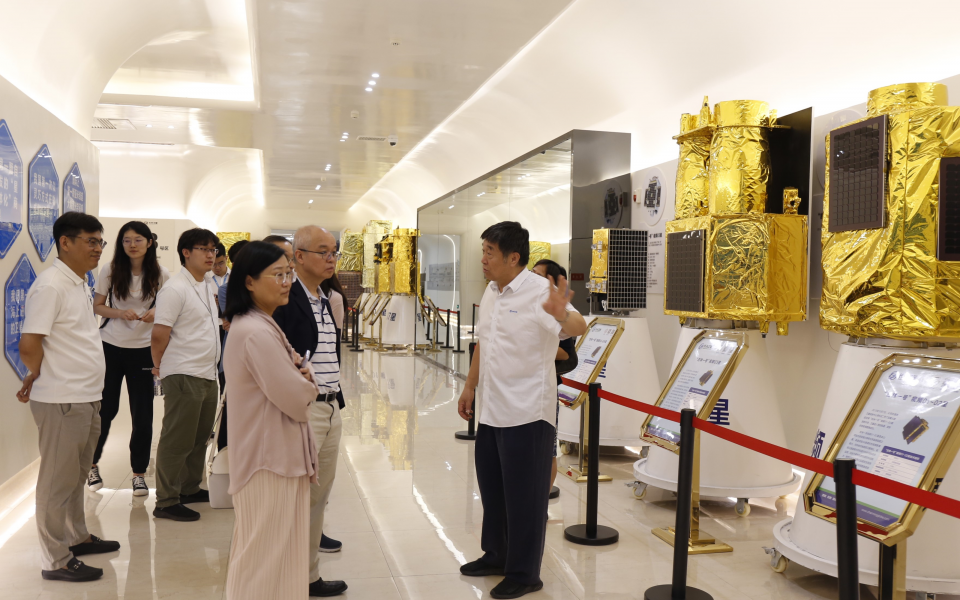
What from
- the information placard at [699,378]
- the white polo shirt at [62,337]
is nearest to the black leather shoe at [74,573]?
the white polo shirt at [62,337]

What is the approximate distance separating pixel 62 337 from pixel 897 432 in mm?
3931

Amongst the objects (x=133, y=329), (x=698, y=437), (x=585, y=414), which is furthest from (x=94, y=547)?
(x=585, y=414)

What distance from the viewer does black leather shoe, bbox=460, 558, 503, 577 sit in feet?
12.7

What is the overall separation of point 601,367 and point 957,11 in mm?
3375

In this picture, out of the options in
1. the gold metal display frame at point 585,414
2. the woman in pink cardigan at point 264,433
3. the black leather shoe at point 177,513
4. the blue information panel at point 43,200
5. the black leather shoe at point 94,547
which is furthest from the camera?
the gold metal display frame at point 585,414

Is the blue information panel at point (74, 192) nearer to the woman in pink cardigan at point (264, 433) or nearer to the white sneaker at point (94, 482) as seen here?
the white sneaker at point (94, 482)

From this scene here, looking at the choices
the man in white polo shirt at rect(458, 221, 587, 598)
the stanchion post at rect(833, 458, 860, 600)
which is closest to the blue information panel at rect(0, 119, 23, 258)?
the man in white polo shirt at rect(458, 221, 587, 598)

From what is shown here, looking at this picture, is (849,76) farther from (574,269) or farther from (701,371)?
(574,269)

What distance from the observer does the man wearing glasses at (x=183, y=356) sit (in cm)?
452

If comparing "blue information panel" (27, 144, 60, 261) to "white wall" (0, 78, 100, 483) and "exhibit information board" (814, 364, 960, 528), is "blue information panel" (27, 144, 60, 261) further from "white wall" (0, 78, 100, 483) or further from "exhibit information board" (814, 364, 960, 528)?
"exhibit information board" (814, 364, 960, 528)

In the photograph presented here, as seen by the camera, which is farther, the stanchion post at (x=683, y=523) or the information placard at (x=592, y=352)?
the information placard at (x=592, y=352)

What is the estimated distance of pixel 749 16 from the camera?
235 inches

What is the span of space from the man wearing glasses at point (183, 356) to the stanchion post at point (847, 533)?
3.66 meters

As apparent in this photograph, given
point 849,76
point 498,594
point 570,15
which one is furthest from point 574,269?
point 498,594
